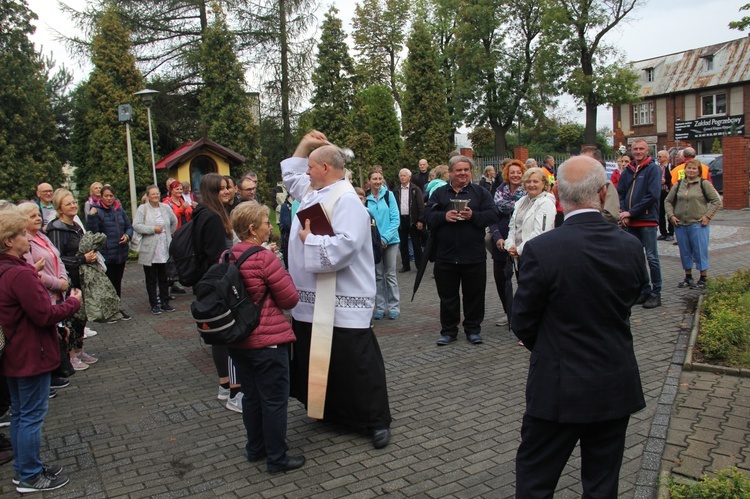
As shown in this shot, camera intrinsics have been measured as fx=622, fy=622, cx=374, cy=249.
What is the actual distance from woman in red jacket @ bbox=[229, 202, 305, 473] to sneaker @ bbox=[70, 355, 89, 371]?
3691mm

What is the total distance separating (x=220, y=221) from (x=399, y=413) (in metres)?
2.28

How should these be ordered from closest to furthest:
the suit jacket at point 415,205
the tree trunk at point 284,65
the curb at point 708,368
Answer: the curb at point 708,368
the suit jacket at point 415,205
the tree trunk at point 284,65

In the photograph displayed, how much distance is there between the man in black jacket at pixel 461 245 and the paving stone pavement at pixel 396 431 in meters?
0.35

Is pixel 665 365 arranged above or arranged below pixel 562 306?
below

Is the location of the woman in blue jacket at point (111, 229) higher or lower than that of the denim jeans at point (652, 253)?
higher

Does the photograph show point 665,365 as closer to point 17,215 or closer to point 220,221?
point 220,221

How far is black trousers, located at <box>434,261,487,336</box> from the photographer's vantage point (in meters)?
7.09

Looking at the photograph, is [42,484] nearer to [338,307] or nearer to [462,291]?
[338,307]

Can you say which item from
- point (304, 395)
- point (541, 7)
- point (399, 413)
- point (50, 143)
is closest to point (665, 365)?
point (399, 413)

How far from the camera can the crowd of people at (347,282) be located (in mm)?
2793

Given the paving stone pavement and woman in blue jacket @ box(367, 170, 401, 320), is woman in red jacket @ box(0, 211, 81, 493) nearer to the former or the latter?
the paving stone pavement

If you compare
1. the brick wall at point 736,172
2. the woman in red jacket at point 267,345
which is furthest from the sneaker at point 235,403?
the brick wall at point 736,172

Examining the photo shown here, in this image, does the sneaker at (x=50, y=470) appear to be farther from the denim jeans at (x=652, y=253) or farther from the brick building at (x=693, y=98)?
the brick building at (x=693, y=98)

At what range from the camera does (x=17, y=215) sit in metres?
4.05
